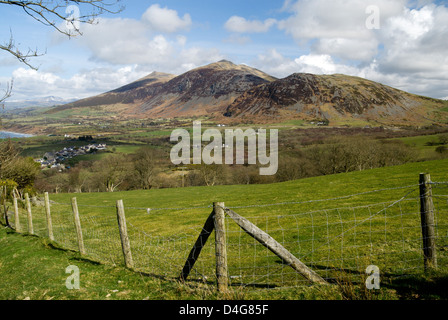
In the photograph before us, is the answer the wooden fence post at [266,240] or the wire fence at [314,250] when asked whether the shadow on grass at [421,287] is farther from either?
the wooden fence post at [266,240]

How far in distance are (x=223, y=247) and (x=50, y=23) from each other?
23.8 ft

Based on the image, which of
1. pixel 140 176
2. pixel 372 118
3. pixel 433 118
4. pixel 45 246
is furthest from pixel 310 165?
pixel 433 118

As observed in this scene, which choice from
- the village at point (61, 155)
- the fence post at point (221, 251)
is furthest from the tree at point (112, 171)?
the fence post at point (221, 251)

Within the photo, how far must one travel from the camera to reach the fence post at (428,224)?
19.4 feet

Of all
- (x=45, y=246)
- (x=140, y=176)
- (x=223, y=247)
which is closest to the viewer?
(x=223, y=247)

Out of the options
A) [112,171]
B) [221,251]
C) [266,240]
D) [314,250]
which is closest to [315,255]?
[314,250]

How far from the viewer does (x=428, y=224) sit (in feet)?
19.6

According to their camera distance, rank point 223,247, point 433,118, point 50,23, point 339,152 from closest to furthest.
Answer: point 223,247
point 50,23
point 339,152
point 433,118

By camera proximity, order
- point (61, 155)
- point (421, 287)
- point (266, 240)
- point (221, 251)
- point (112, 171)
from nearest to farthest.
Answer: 1. point (421, 287)
2. point (266, 240)
3. point (221, 251)
4. point (112, 171)
5. point (61, 155)

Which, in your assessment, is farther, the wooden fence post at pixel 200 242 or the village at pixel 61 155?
the village at pixel 61 155

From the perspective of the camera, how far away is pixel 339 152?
52625mm

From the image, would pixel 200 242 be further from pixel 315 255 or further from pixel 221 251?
pixel 315 255

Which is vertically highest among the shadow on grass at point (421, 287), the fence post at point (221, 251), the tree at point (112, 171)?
the fence post at point (221, 251)
